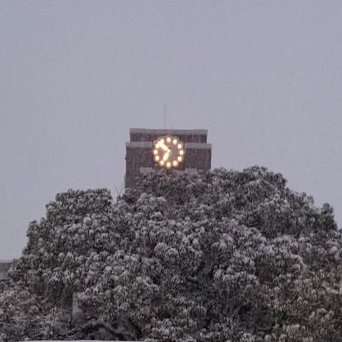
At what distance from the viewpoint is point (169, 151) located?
130 ft

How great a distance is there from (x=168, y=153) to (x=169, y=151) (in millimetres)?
100

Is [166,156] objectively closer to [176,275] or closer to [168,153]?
[168,153]

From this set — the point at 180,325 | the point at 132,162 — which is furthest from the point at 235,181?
the point at 132,162

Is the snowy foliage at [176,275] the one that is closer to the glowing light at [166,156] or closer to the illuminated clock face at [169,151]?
the glowing light at [166,156]

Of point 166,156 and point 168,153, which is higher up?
point 168,153

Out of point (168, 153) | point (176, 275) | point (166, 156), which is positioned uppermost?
point (168, 153)

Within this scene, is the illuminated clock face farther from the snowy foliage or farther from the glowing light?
the snowy foliage

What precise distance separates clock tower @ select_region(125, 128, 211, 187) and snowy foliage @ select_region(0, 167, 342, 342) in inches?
590

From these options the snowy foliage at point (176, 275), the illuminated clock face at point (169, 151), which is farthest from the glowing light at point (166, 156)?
the snowy foliage at point (176, 275)

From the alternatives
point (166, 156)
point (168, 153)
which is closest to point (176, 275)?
point (166, 156)

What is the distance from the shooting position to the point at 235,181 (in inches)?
1008

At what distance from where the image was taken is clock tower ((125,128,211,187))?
39469mm

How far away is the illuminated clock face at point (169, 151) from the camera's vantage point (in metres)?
39.3

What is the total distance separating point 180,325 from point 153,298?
106 cm
